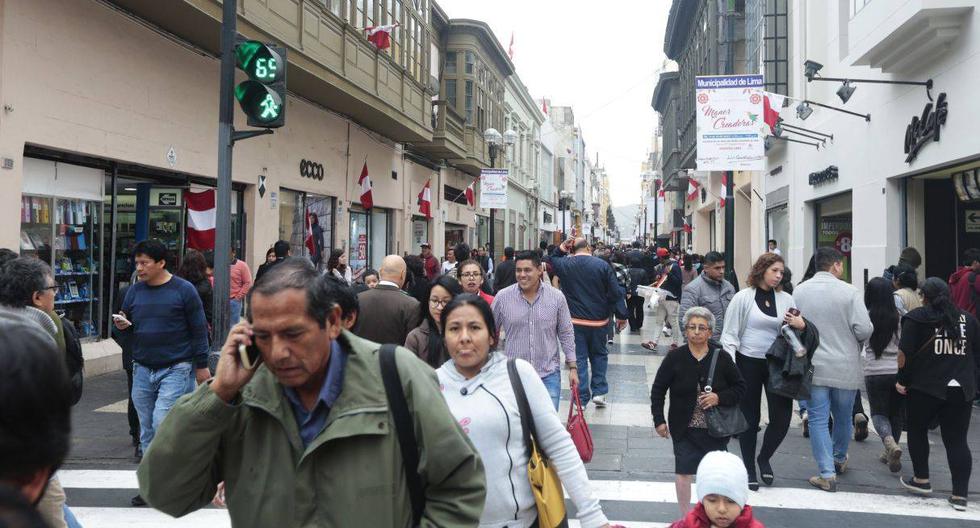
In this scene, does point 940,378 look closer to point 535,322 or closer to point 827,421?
point 827,421

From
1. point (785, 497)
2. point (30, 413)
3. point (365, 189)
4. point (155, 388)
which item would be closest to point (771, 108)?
point (365, 189)

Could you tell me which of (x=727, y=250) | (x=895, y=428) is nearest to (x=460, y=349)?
(x=895, y=428)

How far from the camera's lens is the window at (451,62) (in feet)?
110

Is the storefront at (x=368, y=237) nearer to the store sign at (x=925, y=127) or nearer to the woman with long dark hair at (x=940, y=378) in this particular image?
the store sign at (x=925, y=127)

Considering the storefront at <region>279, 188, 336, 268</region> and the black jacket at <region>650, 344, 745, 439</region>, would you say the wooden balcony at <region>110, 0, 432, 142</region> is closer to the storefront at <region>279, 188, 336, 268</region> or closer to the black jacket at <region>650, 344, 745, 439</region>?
the storefront at <region>279, 188, 336, 268</region>

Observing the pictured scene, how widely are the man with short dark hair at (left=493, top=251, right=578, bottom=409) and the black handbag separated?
1.54 metres

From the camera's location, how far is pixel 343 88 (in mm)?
17375

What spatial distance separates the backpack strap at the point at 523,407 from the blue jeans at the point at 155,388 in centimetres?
376

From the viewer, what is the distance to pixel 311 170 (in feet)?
60.9

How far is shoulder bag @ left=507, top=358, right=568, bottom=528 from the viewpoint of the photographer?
331 cm

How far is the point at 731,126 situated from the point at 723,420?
27.4 feet

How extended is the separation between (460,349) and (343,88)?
48.3ft

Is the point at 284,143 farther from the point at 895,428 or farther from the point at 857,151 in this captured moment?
the point at 895,428

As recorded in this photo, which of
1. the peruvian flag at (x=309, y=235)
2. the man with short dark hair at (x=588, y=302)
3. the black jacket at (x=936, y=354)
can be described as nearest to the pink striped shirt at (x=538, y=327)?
the man with short dark hair at (x=588, y=302)
